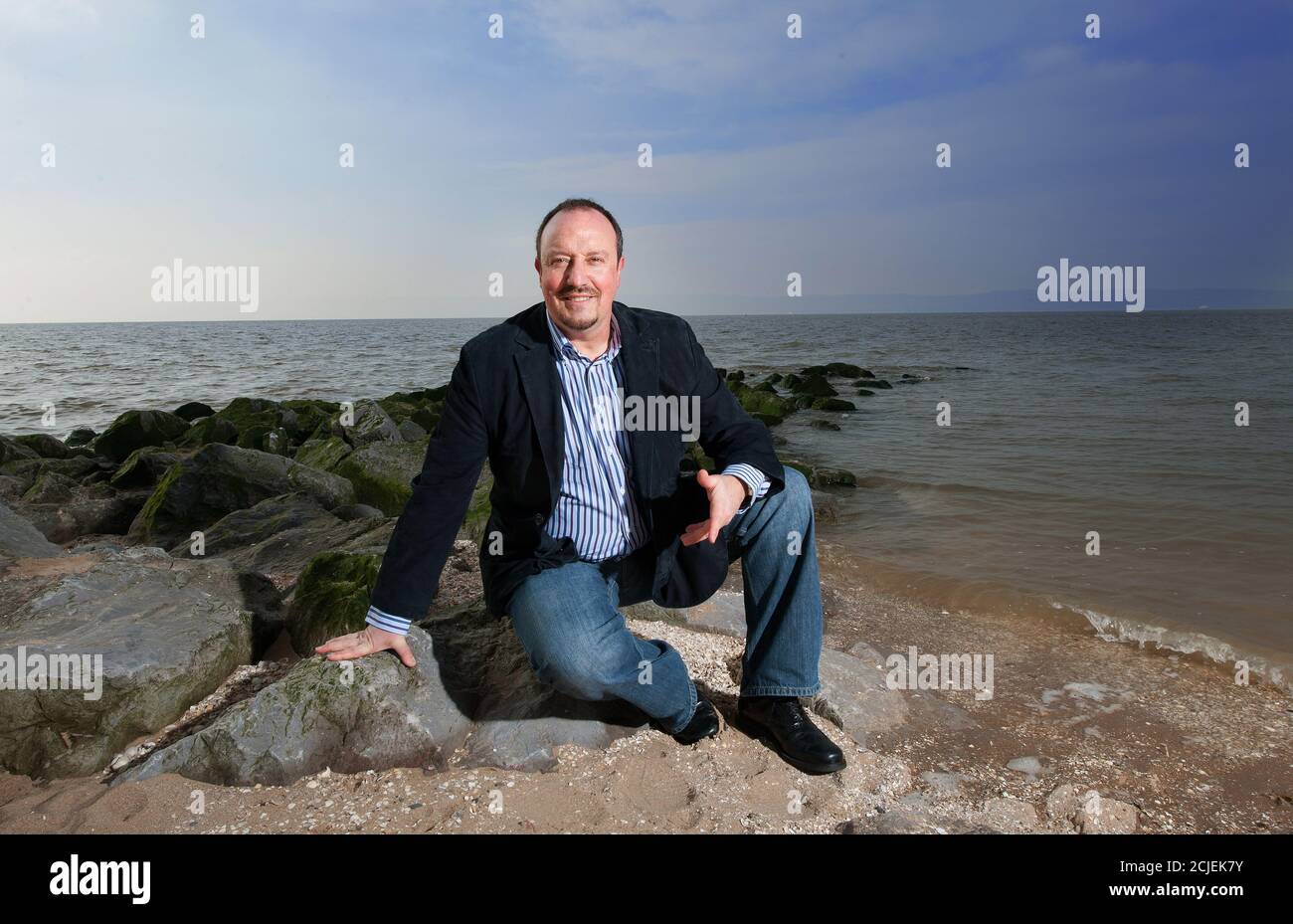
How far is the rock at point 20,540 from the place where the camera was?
441 cm

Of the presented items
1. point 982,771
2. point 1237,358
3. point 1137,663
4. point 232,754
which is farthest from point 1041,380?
point 232,754

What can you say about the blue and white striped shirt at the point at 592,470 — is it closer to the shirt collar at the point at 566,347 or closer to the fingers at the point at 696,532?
the shirt collar at the point at 566,347

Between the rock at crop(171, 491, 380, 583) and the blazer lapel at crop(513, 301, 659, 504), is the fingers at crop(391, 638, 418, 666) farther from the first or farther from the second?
the rock at crop(171, 491, 380, 583)

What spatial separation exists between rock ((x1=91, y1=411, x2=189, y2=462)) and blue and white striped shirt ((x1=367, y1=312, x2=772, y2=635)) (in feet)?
40.1

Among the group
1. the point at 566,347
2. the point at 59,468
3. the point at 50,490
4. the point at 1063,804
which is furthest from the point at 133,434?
the point at 1063,804

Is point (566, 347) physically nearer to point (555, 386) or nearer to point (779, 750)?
point (555, 386)

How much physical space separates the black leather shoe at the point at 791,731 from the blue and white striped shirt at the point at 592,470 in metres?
0.81

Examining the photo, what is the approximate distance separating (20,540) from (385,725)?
3042 mm

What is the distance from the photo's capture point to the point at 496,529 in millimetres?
3236

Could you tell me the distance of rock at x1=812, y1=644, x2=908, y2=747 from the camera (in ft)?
11.8

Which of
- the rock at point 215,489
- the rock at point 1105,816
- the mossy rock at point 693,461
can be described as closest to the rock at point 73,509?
the rock at point 215,489

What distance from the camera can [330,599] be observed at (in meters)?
4.16

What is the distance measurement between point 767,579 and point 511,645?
4.10 ft

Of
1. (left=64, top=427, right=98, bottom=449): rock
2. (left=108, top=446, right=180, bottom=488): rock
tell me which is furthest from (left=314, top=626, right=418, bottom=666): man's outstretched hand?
(left=64, top=427, right=98, bottom=449): rock
